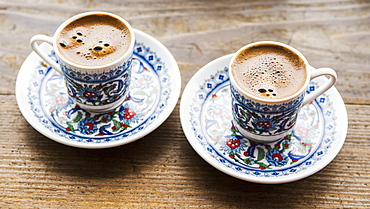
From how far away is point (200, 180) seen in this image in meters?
1.24

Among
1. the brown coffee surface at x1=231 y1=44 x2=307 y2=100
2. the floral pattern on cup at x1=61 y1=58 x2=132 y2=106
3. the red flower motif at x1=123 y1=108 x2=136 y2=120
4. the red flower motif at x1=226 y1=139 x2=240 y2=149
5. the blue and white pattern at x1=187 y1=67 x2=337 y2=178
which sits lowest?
the red flower motif at x1=123 y1=108 x2=136 y2=120

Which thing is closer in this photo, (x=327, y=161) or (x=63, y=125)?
(x=327, y=161)

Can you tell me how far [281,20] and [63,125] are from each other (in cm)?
85

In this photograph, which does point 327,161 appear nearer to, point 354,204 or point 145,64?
point 354,204

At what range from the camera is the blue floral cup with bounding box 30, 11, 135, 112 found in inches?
48.4

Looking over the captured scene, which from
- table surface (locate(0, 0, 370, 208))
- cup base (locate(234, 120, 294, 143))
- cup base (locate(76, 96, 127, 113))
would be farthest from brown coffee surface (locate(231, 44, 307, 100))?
cup base (locate(76, 96, 127, 113))

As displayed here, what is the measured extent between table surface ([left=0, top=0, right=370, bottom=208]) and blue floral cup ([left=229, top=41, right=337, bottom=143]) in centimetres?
14

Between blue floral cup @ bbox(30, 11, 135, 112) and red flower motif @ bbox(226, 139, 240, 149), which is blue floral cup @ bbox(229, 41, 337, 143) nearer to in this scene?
red flower motif @ bbox(226, 139, 240, 149)

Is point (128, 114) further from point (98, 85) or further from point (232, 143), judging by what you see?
point (232, 143)

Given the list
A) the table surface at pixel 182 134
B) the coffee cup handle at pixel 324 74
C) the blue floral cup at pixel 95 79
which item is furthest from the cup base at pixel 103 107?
the coffee cup handle at pixel 324 74

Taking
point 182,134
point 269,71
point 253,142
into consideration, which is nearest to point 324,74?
point 269,71

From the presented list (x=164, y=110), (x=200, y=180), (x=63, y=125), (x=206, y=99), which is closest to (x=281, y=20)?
(x=206, y=99)

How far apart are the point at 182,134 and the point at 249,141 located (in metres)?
0.19

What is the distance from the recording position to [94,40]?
1288 millimetres
